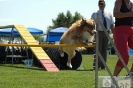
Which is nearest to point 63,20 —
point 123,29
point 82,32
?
point 82,32

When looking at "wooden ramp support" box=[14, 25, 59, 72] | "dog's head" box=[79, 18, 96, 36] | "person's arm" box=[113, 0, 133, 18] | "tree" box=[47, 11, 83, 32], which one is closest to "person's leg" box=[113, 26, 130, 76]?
"person's arm" box=[113, 0, 133, 18]

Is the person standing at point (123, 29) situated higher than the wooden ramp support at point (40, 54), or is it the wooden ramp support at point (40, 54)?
the person standing at point (123, 29)

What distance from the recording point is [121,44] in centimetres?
484

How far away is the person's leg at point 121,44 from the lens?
484 cm

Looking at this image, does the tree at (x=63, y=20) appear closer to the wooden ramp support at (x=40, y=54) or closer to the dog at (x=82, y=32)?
the wooden ramp support at (x=40, y=54)

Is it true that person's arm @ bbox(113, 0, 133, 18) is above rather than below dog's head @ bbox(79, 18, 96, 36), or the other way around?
above

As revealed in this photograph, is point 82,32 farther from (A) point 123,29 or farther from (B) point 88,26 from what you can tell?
(A) point 123,29

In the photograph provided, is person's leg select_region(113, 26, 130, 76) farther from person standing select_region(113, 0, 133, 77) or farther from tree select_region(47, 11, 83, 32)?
tree select_region(47, 11, 83, 32)

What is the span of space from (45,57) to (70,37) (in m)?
2.18

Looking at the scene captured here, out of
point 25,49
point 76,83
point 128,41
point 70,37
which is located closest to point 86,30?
point 70,37

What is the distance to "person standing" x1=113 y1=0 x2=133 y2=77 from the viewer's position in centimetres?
481

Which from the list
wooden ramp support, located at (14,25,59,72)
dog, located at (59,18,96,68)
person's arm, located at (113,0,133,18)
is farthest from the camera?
wooden ramp support, located at (14,25,59,72)

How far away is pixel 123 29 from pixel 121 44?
0.23 m

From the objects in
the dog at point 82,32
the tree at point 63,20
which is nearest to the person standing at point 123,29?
the dog at point 82,32
